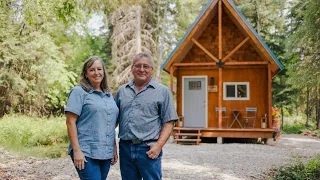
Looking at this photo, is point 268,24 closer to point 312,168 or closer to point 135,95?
point 312,168

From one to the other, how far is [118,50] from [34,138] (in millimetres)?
12880

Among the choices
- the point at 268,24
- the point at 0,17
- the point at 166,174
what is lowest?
the point at 166,174

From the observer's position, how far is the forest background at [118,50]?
14.0 meters

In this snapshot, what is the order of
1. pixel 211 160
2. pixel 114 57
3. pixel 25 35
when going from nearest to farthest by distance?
pixel 211 160, pixel 25 35, pixel 114 57

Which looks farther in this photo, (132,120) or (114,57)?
(114,57)

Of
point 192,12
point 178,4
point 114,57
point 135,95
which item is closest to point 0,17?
point 135,95

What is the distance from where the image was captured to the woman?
9.36 feet

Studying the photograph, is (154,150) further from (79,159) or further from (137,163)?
(79,159)

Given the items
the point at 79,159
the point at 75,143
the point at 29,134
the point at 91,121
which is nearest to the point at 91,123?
the point at 91,121

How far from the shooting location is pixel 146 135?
3.01 m

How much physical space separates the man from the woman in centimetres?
12

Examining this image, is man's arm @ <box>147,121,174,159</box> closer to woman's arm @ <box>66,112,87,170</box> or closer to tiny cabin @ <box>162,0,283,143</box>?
woman's arm @ <box>66,112,87,170</box>

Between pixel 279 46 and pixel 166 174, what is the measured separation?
17688 millimetres

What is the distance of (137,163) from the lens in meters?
3.02
